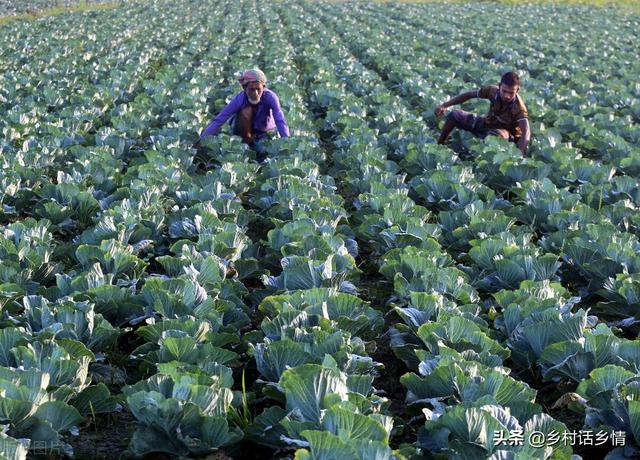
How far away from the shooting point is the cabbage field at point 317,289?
2926 mm

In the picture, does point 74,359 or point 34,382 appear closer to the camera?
point 34,382

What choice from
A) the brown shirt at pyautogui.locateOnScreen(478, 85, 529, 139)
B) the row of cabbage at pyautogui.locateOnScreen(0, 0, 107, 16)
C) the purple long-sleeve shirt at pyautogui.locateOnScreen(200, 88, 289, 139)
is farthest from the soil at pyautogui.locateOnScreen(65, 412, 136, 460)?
the row of cabbage at pyautogui.locateOnScreen(0, 0, 107, 16)

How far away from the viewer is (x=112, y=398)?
126 inches

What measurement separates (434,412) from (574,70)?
40.4ft

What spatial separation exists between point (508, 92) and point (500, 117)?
600mm

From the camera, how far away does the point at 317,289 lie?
3.81 m

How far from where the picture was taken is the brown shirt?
7.88 metres

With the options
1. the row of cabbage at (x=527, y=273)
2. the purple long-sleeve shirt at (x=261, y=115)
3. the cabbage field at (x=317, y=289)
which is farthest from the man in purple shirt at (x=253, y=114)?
the row of cabbage at (x=527, y=273)

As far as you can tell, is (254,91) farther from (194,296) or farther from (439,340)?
(439,340)

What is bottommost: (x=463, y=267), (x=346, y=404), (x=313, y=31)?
(x=313, y=31)

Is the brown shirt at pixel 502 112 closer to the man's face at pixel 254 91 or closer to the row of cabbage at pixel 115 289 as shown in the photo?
the man's face at pixel 254 91

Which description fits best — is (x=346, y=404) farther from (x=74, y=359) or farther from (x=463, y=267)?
(x=463, y=267)

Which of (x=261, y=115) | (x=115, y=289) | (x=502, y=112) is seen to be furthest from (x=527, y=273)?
(x=261, y=115)

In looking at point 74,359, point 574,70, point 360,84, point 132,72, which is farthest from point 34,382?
point 574,70
